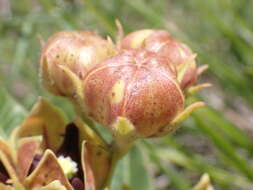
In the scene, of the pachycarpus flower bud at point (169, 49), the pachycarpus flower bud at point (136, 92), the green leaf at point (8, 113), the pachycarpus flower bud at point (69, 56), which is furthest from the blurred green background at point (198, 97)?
the pachycarpus flower bud at point (136, 92)

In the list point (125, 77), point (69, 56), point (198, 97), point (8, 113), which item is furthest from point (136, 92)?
point (198, 97)

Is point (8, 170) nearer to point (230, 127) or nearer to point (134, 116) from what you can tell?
point (134, 116)

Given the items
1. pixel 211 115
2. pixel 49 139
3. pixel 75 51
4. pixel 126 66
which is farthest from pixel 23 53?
pixel 126 66

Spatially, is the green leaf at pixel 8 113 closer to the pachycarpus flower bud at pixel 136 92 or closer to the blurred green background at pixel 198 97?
the blurred green background at pixel 198 97

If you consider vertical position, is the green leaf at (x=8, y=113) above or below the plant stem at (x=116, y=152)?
below

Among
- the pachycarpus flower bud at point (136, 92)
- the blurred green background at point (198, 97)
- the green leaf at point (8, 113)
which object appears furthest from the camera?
the blurred green background at point (198, 97)

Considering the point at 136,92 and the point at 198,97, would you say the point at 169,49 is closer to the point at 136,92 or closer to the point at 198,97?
the point at 136,92

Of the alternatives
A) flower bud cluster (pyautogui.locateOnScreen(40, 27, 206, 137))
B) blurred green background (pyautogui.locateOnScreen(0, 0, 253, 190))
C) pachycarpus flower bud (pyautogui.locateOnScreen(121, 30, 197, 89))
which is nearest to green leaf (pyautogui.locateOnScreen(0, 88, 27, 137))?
blurred green background (pyautogui.locateOnScreen(0, 0, 253, 190))

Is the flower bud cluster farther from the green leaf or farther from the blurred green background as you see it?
the green leaf
